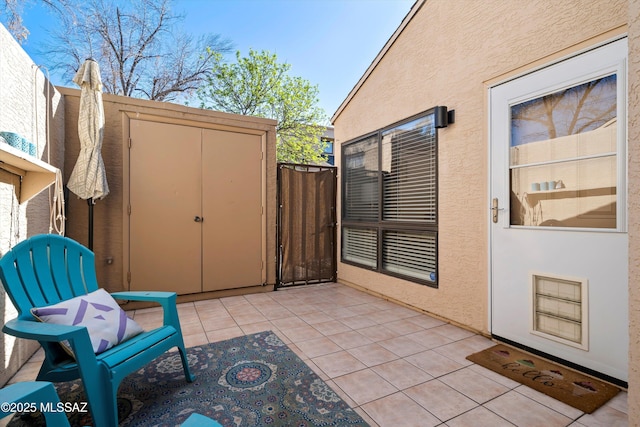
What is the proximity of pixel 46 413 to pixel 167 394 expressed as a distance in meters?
1.12

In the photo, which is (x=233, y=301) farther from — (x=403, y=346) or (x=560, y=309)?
(x=560, y=309)

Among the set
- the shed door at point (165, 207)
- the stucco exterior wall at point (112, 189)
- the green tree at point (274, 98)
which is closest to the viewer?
the stucco exterior wall at point (112, 189)

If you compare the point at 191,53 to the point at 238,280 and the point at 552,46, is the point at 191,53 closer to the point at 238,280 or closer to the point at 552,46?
the point at 238,280

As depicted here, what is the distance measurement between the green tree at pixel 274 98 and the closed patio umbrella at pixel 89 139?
816cm

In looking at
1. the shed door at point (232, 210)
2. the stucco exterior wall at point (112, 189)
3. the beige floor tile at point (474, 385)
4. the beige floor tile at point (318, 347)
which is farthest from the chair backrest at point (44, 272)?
the beige floor tile at point (474, 385)

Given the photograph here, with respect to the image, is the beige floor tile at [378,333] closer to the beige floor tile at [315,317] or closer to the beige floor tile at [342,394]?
the beige floor tile at [315,317]

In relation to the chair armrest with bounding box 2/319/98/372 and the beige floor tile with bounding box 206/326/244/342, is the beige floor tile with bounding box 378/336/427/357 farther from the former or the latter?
the chair armrest with bounding box 2/319/98/372

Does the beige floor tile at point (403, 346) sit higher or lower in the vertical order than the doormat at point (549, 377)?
lower

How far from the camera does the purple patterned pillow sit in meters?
1.58

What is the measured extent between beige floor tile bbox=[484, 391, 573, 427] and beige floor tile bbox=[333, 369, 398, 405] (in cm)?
60

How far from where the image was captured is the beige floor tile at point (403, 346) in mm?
2447

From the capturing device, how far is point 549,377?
6.72 feet

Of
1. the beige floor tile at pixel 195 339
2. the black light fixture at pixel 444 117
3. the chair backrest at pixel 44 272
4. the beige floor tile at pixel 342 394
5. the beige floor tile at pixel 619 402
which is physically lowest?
the beige floor tile at pixel 195 339

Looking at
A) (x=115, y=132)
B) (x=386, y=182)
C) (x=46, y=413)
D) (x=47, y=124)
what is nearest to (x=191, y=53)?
(x=115, y=132)
